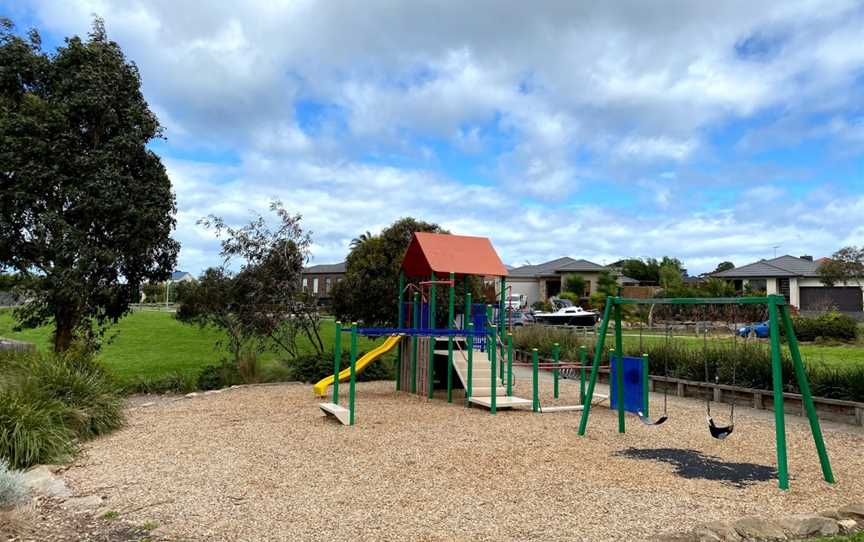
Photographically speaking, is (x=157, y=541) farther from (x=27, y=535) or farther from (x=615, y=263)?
(x=615, y=263)

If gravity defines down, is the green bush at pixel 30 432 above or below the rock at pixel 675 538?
A: above

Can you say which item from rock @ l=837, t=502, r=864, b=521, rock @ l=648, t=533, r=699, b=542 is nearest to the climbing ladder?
rock @ l=837, t=502, r=864, b=521

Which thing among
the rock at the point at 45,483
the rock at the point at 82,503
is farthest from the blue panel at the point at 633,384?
the rock at the point at 45,483

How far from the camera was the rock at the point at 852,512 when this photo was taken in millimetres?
4575

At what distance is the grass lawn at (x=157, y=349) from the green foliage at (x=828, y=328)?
16.1 metres

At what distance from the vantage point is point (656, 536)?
411 cm

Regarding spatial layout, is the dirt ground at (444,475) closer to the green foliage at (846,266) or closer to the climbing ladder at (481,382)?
the climbing ladder at (481,382)

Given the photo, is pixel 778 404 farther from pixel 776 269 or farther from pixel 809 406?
pixel 776 269

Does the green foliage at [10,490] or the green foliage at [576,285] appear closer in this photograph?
the green foliage at [10,490]

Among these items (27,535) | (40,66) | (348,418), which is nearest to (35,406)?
(27,535)

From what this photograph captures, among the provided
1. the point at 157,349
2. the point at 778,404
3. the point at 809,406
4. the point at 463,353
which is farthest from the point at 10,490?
the point at 157,349

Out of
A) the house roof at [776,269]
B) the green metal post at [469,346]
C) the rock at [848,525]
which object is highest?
the house roof at [776,269]

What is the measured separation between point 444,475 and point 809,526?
3033 mm

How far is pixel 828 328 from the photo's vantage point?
2169 centimetres
